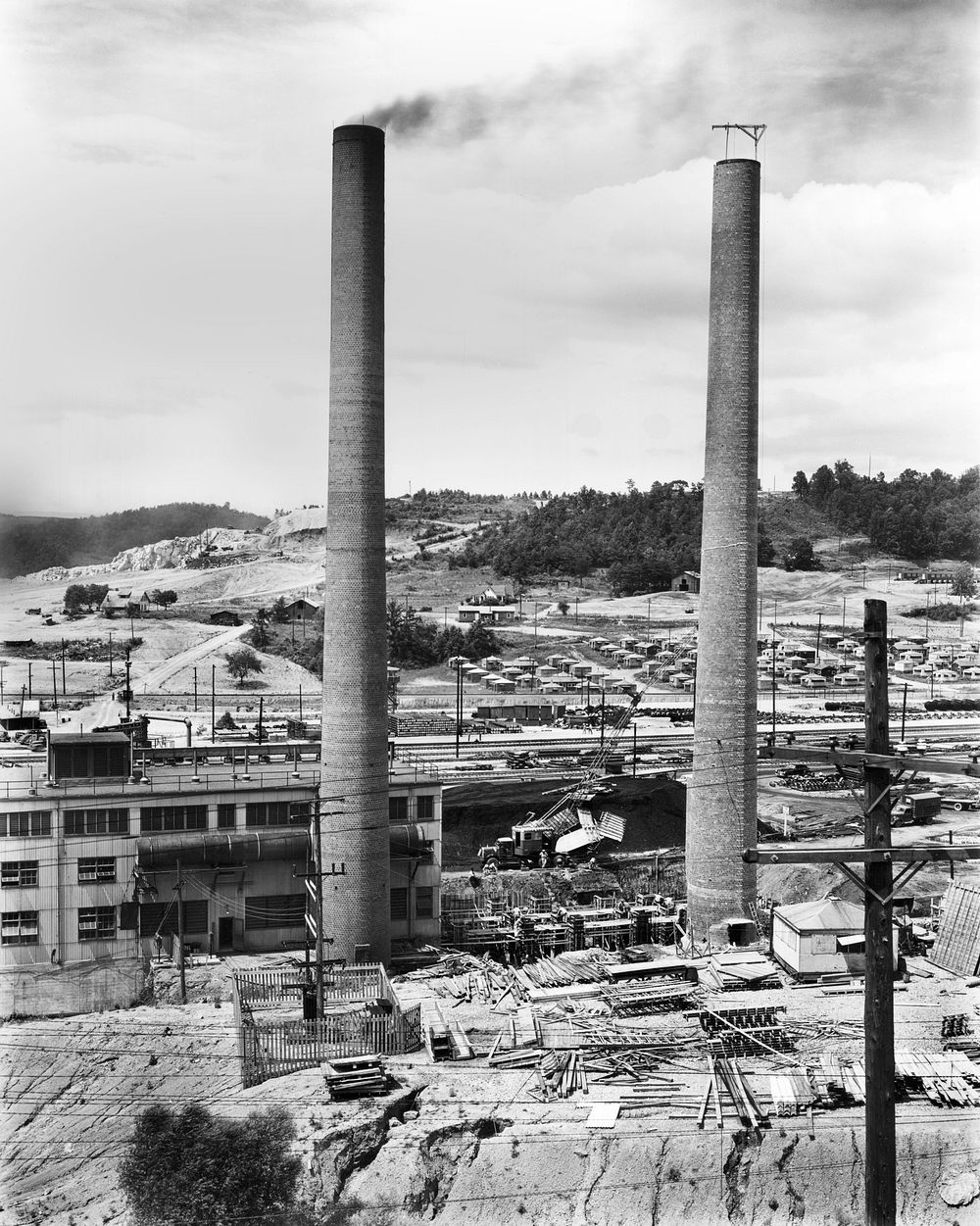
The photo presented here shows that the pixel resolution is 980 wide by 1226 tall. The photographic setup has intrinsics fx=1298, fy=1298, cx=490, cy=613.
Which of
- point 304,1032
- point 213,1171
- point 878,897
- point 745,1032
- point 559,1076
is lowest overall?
point 213,1171

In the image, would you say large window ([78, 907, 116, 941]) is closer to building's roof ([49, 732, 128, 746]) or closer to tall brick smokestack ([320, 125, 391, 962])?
building's roof ([49, 732, 128, 746])

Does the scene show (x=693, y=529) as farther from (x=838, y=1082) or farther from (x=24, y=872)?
(x=838, y=1082)

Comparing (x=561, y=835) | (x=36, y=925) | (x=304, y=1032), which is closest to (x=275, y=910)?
(x=36, y=925)

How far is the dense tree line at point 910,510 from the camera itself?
16812 centimetres

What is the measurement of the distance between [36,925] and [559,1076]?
1403 cm

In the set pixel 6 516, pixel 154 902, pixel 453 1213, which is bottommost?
pixel 453 1213

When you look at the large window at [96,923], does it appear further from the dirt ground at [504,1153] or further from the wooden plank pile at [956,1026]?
the wooden plank pile at [956,1026]

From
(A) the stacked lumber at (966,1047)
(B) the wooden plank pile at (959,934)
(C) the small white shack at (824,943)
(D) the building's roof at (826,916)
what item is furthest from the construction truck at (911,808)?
(A) the stacked lumber at (966,1047)

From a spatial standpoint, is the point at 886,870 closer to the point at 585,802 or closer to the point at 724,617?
the point at 724,617

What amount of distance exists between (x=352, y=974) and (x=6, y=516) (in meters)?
13.9

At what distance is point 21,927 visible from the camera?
99.1 ft

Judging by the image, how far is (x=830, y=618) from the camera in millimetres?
139500

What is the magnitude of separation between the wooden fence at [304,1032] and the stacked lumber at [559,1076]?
9.00ft

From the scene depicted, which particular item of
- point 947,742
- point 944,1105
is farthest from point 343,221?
point 947,742
